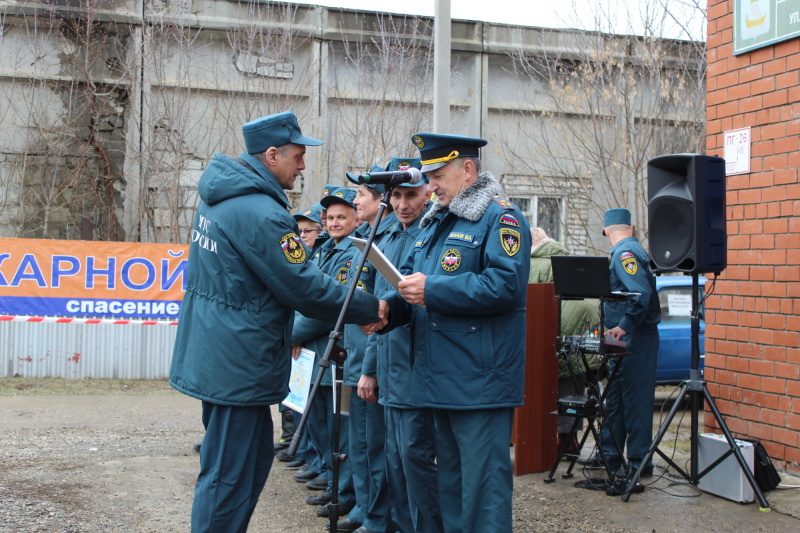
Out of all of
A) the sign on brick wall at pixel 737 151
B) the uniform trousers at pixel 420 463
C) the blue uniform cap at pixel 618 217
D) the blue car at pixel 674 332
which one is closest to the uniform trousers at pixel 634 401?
the blue uniform cap at pixel 618 217

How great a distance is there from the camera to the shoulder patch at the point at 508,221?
13.2 feet

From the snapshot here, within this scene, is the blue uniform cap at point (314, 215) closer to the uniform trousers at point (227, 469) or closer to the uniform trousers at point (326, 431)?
the uniform trousers at point (326, 431)

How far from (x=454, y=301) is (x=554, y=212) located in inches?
568

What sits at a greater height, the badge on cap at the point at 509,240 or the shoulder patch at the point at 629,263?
the badge on cap at the point at 509,240

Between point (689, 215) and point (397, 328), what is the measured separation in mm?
2350

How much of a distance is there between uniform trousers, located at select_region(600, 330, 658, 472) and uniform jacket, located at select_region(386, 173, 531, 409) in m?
2.70

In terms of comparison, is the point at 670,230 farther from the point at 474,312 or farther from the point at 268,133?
the point at 268,133

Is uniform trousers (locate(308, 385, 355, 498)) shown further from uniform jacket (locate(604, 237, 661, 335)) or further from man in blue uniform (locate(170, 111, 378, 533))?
uniform jacket (locate(604, 237, 661, 335))

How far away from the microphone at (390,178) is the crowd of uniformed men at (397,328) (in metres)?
0.12

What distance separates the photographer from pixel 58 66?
15.9 meters

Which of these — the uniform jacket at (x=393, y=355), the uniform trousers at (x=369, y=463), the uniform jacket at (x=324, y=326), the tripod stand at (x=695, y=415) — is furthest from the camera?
the uniform jacket at (x=324, y=326)

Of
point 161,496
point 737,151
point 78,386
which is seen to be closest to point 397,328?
point 161,496

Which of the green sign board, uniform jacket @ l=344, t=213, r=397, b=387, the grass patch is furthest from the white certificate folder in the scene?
the grass patch

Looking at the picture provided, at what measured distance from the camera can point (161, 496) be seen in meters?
5.95
